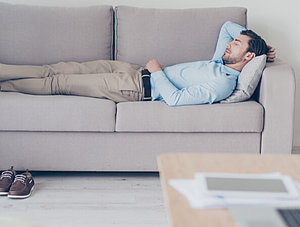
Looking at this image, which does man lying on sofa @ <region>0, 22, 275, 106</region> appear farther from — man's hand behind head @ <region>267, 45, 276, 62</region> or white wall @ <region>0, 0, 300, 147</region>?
white wall @ <region>0, 0, 300, 147</region>

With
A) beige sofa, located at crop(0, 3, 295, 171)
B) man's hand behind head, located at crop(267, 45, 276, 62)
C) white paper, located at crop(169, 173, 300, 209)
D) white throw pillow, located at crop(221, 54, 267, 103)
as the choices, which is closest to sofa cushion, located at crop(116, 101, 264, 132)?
beige sofa, located at crop(0, 3, 295, 171)

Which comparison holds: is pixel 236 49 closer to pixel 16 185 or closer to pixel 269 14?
pixel 269 14

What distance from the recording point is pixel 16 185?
2.31 meters

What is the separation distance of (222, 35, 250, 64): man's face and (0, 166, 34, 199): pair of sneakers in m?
1.35

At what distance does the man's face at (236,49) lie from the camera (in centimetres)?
275

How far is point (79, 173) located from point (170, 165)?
1.47 meters

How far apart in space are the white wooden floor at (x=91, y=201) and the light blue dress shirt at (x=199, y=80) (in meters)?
0.50

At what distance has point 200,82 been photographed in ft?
8.96

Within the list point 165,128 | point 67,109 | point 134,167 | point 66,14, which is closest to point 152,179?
point 134,167

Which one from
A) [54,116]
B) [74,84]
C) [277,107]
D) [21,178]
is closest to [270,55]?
[277,107]

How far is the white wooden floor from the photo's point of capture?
2084mm

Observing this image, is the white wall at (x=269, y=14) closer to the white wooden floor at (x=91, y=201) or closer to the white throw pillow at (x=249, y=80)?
the white throw pillow at (x=249, y=80)

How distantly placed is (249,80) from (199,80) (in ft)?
1.04

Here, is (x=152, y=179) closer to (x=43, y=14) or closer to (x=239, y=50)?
(x=239, y=50)
